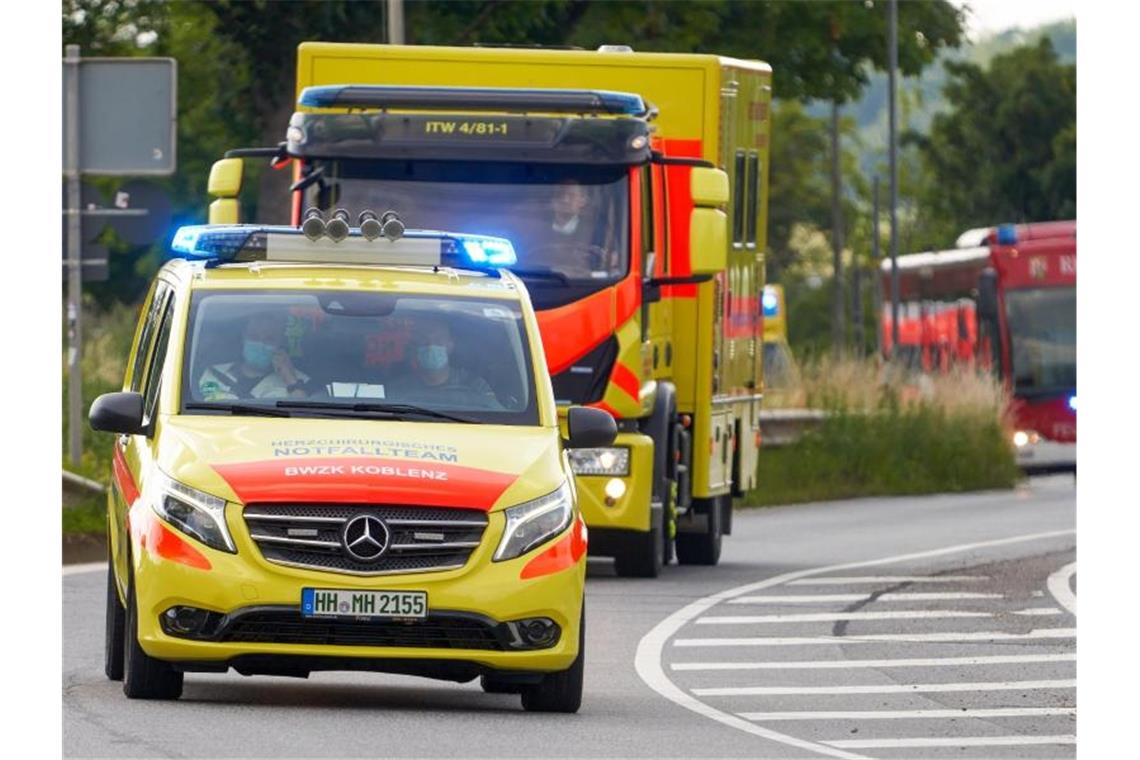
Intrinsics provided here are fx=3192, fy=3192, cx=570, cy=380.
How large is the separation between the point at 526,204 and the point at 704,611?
2705 millimetres

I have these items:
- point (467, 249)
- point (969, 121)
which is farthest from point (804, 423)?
point (969, 121)

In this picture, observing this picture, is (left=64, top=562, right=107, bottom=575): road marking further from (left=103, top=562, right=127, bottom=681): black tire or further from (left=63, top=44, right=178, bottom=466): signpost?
(left=103, top=562, right=127, bottom=681): black tire

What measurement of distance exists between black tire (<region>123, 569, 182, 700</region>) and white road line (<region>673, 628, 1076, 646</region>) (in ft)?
15.3

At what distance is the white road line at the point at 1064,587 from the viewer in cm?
1961

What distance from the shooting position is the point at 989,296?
41594 mm

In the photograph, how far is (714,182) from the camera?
770 inches

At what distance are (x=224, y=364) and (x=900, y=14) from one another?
31855 mm

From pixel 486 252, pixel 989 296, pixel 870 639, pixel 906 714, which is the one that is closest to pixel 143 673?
pixel 486 252

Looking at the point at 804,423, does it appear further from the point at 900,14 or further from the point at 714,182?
the point at 714,182

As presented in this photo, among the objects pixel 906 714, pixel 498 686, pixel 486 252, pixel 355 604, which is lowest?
pixel 906 714

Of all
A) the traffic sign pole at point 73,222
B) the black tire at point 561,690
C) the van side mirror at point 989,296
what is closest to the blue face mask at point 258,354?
the black tire at point 561,690

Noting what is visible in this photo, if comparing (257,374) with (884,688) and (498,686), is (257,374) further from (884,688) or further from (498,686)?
(884,688)

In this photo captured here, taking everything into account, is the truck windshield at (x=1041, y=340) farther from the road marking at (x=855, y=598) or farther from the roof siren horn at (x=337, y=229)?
the roof siren horn at (x=337, y=229)

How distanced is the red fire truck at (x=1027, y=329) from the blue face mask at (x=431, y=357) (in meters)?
26.9
